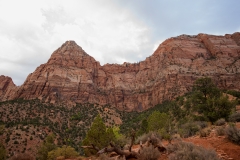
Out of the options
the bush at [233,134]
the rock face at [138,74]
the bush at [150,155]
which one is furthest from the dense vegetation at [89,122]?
the rock face at [138,74]

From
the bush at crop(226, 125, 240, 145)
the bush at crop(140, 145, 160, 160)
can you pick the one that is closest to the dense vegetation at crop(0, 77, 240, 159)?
the bush at crop(226, 125, 240, 145)

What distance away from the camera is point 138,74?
110 meters

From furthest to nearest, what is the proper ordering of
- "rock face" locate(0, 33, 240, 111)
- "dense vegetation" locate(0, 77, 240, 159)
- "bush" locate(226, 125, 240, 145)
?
"rock face" locate(0, 33, 240, 111), "dense vegetation" locate(0, 77, 240, 159), "bush" locate(226, 125, 240, 145)

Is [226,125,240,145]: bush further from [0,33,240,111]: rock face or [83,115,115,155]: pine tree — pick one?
[0,33,240,111]: rock face

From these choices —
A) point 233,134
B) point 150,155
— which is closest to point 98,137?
point 150,155

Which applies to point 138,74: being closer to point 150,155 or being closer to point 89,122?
point 89,122

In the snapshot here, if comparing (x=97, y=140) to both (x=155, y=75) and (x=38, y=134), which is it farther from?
(x=155, y=75)

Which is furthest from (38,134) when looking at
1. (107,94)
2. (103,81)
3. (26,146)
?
(103,81)

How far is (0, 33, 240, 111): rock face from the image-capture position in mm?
80500

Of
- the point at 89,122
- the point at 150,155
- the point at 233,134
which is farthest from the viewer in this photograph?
the point at 89,122

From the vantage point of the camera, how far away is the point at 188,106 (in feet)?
144

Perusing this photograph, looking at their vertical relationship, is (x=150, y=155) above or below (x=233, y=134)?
below

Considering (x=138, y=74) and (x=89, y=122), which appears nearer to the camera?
(x=89, y=122)

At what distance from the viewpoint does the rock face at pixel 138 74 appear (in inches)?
3169
